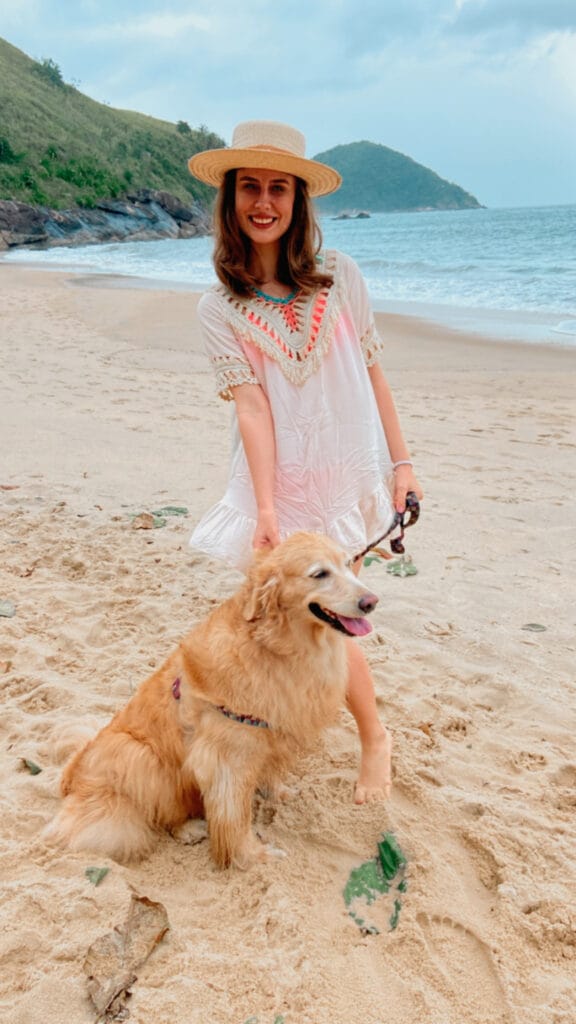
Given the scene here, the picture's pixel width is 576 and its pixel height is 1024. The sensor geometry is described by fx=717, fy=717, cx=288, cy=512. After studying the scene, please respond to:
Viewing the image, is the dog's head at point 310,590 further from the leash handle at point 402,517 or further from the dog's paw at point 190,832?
the dog's paw at point 190,832

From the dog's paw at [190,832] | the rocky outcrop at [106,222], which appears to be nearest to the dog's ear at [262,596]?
the dog's paw at [190,832]

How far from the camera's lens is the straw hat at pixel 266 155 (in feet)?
7.72

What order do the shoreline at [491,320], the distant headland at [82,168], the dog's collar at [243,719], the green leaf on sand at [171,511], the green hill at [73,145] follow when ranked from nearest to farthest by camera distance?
the dog's collar at [243,719] → the green leaf on sand at [171,511] → the shoreline at [491,320] → the distant headland at [82,168] → the green hill at [73,145]

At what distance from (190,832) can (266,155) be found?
2.33 meters

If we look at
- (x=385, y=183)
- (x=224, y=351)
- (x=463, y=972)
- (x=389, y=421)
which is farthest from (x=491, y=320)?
(x=385, y=183)

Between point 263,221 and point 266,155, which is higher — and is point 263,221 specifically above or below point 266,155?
below

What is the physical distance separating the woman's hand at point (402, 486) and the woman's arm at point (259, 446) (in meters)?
0.50

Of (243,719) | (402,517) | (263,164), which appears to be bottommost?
(243,719)

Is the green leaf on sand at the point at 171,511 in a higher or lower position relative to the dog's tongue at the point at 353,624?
lower

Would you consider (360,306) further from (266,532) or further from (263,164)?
(266,532)

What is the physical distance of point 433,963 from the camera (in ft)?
6.67

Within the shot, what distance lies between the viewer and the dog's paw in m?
2.53

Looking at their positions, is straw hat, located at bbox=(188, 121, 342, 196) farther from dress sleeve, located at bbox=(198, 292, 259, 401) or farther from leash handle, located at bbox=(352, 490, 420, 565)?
leash handle, located at bbox=(352, 490, 420, 565)

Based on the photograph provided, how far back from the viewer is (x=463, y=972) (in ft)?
6.59
